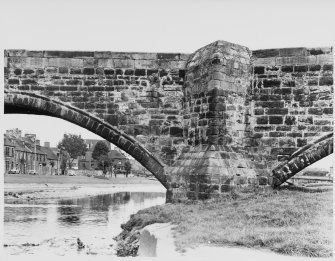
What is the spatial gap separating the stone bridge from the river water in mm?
3350

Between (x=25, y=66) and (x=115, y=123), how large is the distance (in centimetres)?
228

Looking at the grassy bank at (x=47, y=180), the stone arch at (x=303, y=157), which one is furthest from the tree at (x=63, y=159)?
the stone arch at (x=303, y=157)

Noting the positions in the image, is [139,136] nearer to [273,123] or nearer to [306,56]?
[273,123]

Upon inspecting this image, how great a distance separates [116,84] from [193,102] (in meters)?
1.71

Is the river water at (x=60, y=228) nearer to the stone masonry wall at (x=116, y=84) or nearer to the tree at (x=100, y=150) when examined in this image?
the stone masonry wall at (x=116, y=84)

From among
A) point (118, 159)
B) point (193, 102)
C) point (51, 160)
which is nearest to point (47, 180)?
point (51, 160)

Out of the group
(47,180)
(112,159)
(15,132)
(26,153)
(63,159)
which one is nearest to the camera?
(47,180)

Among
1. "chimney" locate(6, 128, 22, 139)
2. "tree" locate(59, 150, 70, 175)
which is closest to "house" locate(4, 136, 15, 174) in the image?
"chimney" locate(6, 128, 22, 139)

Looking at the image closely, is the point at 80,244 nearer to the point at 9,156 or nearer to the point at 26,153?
the point at 9,156

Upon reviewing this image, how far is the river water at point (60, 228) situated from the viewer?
13.1 metres

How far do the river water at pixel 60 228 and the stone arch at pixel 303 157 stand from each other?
14.6 ft

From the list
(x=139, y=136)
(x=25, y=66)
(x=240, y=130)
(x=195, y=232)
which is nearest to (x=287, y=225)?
(x=195, y=232)

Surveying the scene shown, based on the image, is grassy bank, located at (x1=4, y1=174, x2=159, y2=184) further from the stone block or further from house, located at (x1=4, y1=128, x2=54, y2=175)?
the stone block

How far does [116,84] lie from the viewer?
10.6 meters
